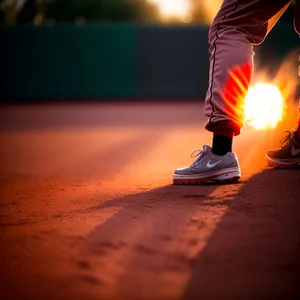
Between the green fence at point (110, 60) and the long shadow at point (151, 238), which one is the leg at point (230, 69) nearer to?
the long shadow at point (151, 238)

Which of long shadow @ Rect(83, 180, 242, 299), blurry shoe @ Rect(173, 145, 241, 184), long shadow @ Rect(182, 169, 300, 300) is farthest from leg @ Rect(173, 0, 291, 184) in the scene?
Answer: long shadow @ Rect(182, 169, 300, 300)

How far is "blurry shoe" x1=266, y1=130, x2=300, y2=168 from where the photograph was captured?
2.14 m

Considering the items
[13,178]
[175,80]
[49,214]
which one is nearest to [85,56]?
[175,80]

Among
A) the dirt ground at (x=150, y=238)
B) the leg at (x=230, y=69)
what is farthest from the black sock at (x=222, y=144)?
the dirt ground at (x=150, y=238)

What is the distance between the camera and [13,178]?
2.40 m

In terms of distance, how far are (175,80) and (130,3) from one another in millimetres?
15575

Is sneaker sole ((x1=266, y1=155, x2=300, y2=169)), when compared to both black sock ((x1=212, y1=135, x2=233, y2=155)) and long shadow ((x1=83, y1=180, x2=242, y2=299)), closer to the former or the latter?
black sock ((x1=212, y1=135, x2=233, y2=155))

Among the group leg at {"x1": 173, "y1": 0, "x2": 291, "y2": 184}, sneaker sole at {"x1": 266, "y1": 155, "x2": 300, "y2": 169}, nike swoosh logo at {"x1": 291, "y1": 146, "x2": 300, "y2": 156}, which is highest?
leg at {"x1": 173, "y1": 0, "x2": 291, "y2": 184}

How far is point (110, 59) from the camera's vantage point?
1235 centimetres

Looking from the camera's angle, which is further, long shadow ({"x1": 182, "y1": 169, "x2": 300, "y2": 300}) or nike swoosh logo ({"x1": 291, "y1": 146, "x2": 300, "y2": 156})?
nike swoosh logo ({"x1": 291, "y1": 146, "x2": 300, "y2": 156})

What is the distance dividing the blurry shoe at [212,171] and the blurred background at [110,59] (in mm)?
10743

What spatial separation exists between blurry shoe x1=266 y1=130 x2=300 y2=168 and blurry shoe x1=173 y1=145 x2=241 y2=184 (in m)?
0.44

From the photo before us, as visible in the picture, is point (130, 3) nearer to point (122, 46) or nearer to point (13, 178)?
point (122, 46)

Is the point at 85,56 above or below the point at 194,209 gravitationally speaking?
above
